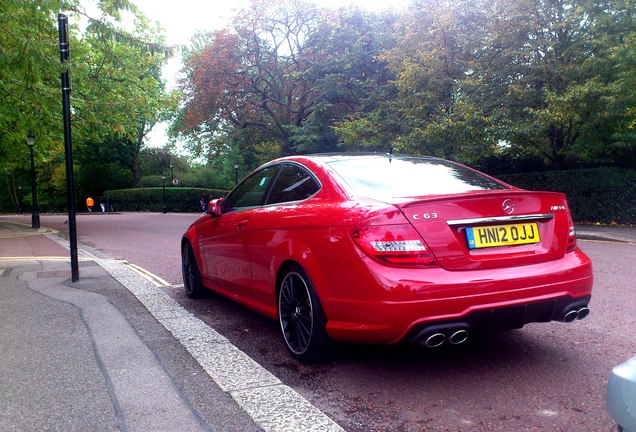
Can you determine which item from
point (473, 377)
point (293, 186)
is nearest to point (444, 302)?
point (473, 377)

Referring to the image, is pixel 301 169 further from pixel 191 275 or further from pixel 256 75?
pixel 256 75

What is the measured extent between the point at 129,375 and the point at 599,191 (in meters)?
17.3

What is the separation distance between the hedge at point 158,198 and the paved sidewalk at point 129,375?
44.7 metres

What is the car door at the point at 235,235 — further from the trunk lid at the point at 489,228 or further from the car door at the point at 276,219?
Answer: the trunk lid at the point at 489,228

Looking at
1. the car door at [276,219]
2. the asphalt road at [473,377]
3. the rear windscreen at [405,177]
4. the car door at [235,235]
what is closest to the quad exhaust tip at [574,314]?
the asphalt road at [473,377]

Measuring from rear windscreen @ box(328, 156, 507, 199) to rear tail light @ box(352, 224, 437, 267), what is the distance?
379 millimetres

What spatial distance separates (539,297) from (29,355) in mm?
3849

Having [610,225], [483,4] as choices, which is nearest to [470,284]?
[610,225]

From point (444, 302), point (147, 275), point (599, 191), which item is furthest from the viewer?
point (599, 191)

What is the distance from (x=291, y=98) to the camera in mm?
35000

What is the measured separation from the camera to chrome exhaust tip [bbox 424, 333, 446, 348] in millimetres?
3277

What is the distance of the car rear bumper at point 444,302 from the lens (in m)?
3.25

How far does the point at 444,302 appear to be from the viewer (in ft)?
10.7

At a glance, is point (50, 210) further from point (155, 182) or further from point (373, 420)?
point (373, 420)
